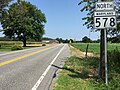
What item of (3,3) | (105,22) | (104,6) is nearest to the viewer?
(105,22)

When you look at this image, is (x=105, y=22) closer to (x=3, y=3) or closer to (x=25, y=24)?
(x=3, y=3)

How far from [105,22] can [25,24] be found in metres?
72.0

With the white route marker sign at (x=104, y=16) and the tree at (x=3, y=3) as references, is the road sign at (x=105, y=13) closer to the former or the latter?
the white route marker sign at (x=104, y=16)

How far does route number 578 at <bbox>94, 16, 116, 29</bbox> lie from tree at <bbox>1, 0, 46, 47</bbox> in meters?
64.9

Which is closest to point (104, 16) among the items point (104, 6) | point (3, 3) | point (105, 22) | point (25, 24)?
point (105, 22)

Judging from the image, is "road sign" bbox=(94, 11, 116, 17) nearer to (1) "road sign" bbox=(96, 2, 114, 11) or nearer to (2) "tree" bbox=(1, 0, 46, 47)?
(1) "road sign" bbox=(96, 2, 114, 11)

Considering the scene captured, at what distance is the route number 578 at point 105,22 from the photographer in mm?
10031

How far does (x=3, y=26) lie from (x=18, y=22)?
549 cm

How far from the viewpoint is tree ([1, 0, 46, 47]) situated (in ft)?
256

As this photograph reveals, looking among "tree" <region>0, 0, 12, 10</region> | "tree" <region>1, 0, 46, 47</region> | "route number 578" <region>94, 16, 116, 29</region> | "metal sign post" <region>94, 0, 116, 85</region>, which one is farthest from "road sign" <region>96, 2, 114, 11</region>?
"tree" <region>1, 0, 46, 47</region>

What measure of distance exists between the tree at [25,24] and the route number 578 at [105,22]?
64875 millimetres

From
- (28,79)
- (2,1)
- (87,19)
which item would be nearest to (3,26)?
(2,1)

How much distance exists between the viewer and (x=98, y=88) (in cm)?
952

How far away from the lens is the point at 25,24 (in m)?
80.9
